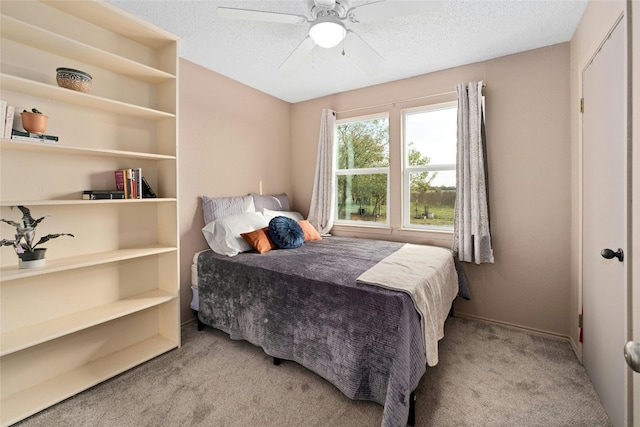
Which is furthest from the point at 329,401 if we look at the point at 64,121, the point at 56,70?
the point at 56,70

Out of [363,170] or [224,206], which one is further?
[363,170]

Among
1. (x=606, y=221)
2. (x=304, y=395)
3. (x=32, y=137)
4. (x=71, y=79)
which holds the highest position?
(x=71, y=79)

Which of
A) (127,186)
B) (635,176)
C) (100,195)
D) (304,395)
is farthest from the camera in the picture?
(127,186)

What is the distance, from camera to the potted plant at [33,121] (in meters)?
1.60

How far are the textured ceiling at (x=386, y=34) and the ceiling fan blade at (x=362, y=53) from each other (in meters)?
0.13

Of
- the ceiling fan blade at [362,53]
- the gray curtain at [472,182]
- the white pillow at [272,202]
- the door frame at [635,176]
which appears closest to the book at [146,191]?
the white pillow at [272,202]

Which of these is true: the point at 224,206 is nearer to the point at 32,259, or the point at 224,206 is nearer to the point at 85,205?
the point at 85,205

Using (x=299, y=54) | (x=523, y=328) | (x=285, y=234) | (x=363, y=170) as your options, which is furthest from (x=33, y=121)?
(x=523, y=328)

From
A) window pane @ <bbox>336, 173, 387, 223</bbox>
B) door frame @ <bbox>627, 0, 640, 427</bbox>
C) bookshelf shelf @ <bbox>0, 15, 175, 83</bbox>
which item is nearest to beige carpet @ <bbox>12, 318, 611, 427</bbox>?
door frame @ <bbox>627, 0, 640, 427</bbox>

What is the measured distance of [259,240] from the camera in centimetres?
253

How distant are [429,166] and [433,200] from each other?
0.38 meters

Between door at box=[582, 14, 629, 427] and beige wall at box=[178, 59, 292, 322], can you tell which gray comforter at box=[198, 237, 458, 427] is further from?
door at box=[582, 14, 629, 427]

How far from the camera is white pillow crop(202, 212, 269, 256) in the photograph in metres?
2.47

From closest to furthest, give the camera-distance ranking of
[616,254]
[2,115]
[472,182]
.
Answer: [616,254], [2,115], [472,182]
